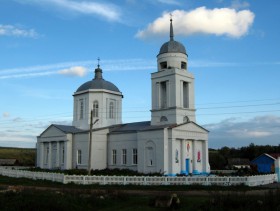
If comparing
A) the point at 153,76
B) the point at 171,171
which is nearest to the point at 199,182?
the point at 171,171

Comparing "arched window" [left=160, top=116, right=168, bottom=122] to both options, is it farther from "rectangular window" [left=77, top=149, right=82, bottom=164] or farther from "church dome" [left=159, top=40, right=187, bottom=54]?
"rectangular window" [left=77, top=149, right=82, bottom=164]

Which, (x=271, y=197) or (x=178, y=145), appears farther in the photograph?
(x=178, y=145)

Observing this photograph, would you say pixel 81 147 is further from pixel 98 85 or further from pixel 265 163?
pixel 265 163

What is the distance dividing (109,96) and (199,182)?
884 inches

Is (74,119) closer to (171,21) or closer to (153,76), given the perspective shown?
(153,76)

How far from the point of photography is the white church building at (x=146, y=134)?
36.7 meters

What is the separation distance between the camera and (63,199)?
603 inches

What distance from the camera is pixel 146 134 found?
37531mm

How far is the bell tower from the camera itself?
38.6 m

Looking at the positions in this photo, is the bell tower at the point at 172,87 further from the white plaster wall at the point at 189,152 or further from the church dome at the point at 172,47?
the white plaster wall at the point at 189,152

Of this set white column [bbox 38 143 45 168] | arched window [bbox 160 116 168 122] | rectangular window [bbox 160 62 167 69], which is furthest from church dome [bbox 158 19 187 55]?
white column [bbox 38 143 45 168]

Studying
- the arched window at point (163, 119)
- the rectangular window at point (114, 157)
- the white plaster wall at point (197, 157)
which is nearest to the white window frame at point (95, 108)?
the rectangular window at point (114, 157)

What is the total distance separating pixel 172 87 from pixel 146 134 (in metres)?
5.80

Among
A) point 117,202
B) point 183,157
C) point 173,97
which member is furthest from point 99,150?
point 117,202
